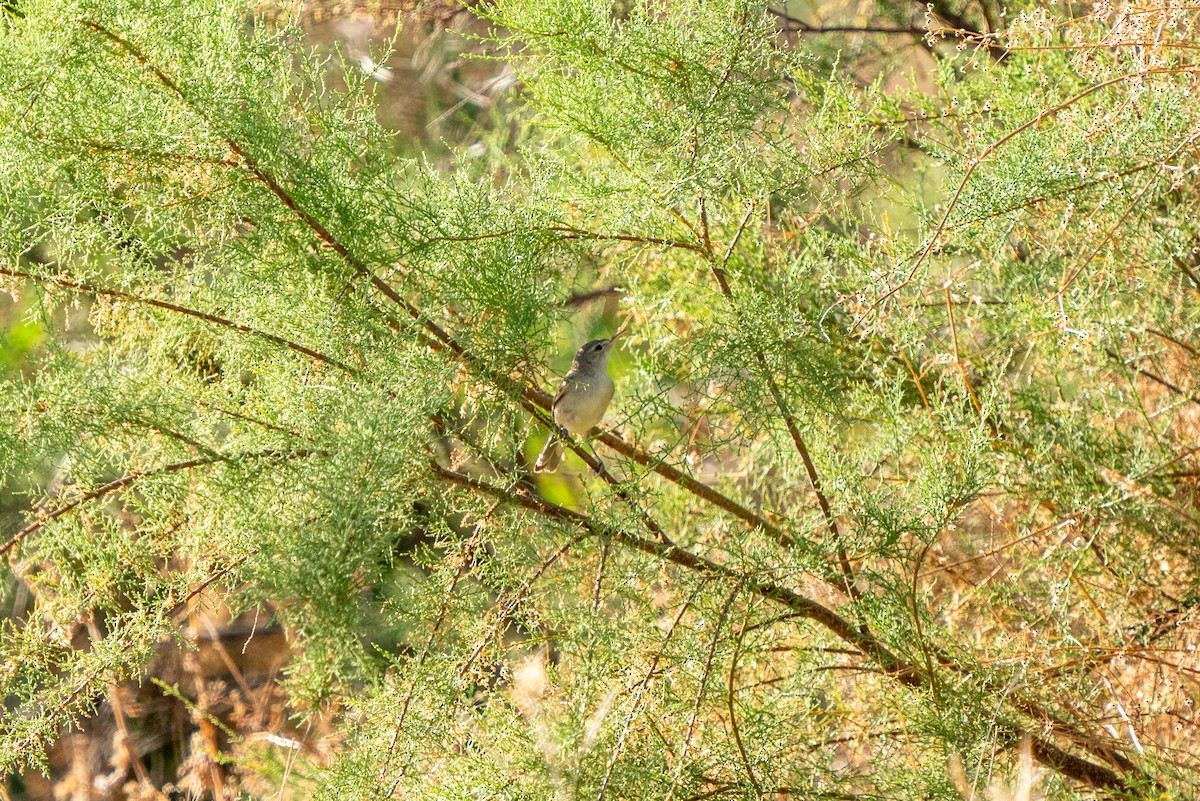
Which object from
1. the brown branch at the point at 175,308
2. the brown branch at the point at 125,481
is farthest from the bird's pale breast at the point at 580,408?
the brown branch at the point at 125,481

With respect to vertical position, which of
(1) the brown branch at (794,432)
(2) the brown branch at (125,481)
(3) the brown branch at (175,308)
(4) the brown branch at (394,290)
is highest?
(1) the brown branch at (794,432)

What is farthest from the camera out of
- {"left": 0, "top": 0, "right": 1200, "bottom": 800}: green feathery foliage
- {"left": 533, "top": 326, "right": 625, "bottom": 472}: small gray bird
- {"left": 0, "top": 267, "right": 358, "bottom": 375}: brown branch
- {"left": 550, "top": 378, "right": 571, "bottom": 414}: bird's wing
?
{"left": 533, "top": 326, "right": 625, "bottom": 472}: small gray bird

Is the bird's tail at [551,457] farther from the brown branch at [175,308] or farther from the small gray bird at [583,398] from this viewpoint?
the brown branch at [175,308]

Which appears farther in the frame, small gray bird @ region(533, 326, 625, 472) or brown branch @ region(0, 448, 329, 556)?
small gray bird @ region(533, 326, 625, 472)

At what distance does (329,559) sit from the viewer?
1.46 m

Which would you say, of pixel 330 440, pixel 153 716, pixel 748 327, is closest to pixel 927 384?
pixel 748 327

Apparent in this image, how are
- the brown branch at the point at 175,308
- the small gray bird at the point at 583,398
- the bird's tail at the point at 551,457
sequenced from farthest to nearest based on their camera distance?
the bird's tail at the point at 551,457 < the small gray bird at the point at 583,398 < the brown branch at the point at 175,308

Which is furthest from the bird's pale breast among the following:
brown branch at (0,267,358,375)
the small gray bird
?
brown branch at (0,267,358,375)

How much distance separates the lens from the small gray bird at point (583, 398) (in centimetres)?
276

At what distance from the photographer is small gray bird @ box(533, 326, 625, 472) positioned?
9.04 ft

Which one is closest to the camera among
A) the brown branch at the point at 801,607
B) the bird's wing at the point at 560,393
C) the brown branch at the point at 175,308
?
the brown branch at the point at 175,308

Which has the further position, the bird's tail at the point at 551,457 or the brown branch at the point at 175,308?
the bird's tail at the point at 551,457

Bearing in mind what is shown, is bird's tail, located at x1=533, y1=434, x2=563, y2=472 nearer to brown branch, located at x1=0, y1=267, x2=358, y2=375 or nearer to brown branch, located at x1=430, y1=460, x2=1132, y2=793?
brown branch, located at x1=430, y1=460, x2=1132, y2=793

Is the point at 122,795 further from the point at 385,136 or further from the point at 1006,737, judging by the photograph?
the point at 1006,737
